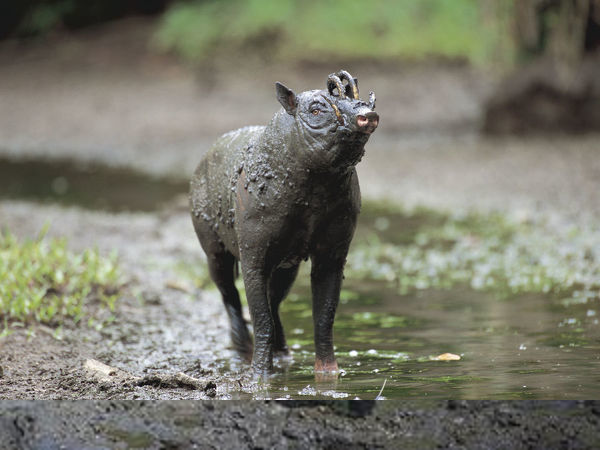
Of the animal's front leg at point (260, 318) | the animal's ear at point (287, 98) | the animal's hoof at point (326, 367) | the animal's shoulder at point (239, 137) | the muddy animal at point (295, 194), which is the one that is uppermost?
the animal's ear at point (287, 98)

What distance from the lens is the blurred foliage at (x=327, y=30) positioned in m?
20.2

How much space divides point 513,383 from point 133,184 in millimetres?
10541

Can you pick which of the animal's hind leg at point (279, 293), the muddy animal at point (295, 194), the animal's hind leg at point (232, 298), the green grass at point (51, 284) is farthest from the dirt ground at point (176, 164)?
the muddy animal at point (295, 194)

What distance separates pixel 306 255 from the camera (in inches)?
207

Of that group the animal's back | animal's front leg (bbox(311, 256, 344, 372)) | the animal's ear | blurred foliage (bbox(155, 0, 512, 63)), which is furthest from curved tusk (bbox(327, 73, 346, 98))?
blurred foliage (bbox(155, 0, 512, 63))

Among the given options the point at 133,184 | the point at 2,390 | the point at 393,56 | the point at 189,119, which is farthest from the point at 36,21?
the point at 2,390

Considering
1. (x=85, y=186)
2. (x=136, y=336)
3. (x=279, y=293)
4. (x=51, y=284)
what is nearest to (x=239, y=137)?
(x=279, y=293)

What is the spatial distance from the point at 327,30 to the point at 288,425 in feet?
57.1

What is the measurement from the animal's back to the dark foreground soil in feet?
4.62

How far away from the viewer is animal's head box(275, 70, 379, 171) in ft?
14.9

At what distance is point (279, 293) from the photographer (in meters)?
5.94

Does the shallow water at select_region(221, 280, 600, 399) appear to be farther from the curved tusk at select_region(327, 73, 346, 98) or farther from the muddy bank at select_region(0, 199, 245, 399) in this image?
the curved tusk at select_region(327, 73, 346, 98)

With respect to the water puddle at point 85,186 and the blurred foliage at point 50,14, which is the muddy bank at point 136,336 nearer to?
the water puddle at point 85,186

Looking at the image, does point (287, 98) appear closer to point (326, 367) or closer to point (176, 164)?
point (326, 367)
